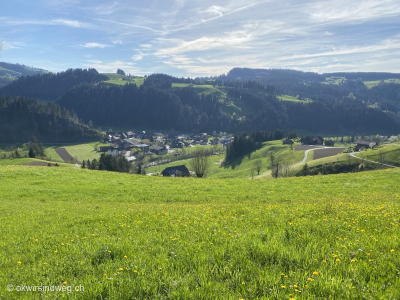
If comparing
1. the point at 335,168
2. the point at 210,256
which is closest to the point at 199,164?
the point at 210,256

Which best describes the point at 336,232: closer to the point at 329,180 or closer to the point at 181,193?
the point at 181,193

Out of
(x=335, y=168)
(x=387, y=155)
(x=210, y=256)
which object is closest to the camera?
(x=210, y=256)

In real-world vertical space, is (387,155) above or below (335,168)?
above

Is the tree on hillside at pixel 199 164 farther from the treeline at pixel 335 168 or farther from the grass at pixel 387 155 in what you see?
the grass at pixel 387 155

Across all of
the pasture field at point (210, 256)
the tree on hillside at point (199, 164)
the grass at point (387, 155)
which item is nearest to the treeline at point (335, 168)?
the grass at point (387, 155)

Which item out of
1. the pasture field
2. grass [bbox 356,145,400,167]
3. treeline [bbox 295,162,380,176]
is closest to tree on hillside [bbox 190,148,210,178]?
the pasture field

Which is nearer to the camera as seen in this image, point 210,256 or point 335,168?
point 210,256

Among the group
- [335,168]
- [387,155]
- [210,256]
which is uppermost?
[210,256]

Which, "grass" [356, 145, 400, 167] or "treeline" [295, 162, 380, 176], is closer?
"grass" [356, 145, 400, 167]

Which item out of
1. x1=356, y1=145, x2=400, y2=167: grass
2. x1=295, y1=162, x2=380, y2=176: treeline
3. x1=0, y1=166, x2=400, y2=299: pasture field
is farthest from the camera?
x1=295, y1=162, x2=380, y2=176: treeline

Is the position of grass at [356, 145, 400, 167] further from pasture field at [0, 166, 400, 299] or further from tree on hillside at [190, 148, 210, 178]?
pasture field at [0, 166, 400, 299]

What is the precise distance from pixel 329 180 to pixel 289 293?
1290 inches

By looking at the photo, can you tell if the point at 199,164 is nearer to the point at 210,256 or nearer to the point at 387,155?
the point at 210,256

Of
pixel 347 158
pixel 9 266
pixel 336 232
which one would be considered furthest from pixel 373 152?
pixel 9 266
